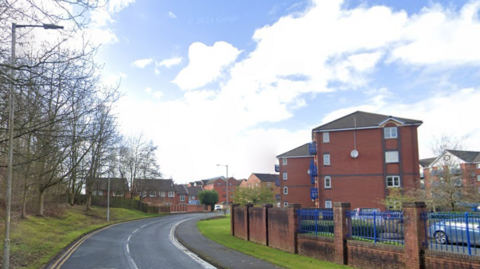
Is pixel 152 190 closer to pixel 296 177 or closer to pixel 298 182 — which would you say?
pixel 296 177

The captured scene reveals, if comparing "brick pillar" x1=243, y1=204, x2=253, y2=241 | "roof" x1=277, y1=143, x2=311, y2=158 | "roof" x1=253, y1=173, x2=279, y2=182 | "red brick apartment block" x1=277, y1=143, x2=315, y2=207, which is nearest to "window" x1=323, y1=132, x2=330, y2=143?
"red brick apartment block" x1=277, y1=143, x2=315, y2=207

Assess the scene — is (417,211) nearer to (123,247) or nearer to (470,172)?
(123,247)

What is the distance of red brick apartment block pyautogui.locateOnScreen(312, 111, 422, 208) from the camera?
4134 cm

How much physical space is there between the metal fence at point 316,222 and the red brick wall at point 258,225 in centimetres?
388

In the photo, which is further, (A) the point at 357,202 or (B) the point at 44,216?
(A) the point at 357,202

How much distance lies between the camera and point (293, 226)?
17.2 metres

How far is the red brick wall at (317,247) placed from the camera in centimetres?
1466

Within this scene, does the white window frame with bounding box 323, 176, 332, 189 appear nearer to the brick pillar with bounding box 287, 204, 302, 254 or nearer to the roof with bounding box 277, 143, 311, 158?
the roof with bounding box 277, 143, 311, 158

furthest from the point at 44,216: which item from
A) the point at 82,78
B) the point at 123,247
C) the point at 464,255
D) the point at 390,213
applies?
the point at 464,255

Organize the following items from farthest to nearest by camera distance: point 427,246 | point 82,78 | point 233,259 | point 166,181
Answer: point 166,181, point 233,259, point 427,246, point 82,78

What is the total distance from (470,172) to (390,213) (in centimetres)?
3411

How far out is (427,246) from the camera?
35.9 ft

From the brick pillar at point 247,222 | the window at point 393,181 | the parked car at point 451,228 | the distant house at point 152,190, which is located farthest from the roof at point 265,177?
the parked car at point 451,228

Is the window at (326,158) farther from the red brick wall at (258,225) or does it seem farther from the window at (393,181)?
the red brick wall at (258,225)
